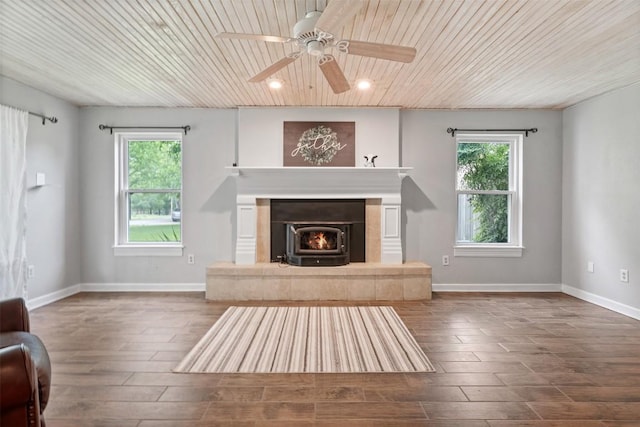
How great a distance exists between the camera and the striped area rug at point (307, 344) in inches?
97.2

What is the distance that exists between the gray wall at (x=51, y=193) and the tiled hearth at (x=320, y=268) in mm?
1862

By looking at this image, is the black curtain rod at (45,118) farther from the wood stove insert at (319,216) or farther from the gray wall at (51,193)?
the wood stove insert at (319,216)

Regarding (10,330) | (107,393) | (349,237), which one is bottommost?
(107,393)

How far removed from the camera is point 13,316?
1901 mm

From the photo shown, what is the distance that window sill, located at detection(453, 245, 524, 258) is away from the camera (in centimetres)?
475

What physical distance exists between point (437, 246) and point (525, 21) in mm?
2944

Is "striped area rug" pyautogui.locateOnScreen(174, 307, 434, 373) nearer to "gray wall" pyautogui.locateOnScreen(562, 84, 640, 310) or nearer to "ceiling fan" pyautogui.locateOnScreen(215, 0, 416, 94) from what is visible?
"ceiling fan" pyautogui.locateOnScreen(215, 0, 416, 94)

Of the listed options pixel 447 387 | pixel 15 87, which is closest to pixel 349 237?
pixel 447 387

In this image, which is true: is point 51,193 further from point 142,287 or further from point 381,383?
point 381,383

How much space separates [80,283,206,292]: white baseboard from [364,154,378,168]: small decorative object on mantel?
270 centimetres

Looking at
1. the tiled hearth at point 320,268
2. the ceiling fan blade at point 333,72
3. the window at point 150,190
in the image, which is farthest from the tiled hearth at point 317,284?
the ceiling fan blade at point 333,72

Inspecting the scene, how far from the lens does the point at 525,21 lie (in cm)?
246

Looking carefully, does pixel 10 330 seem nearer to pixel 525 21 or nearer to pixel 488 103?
pixel 525 21

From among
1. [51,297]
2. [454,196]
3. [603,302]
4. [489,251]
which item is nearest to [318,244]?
[454,196]
